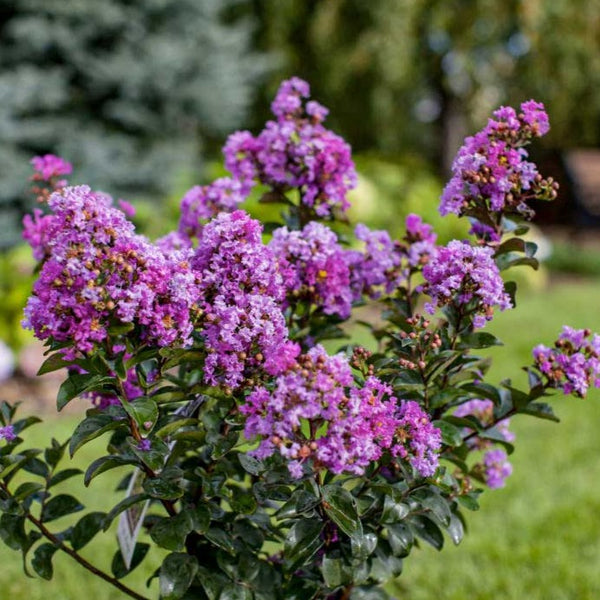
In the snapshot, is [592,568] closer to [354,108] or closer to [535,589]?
[535,589]

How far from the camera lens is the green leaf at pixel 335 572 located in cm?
114

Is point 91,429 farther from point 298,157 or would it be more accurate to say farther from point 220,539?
point 298,157

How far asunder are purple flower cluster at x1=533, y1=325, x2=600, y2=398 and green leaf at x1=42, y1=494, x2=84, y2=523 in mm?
770

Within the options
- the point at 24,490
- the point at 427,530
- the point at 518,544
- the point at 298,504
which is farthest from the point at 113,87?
the point at 298,504

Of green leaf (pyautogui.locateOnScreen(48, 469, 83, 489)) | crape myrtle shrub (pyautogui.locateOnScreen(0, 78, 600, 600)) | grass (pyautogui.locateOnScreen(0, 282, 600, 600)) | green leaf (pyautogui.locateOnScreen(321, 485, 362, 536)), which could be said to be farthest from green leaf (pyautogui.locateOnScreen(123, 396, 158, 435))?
grass (pyautogui.locateOnScreen(0, 282, 600, 600))

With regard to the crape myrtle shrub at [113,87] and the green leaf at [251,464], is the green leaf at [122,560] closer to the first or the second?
the green leaf at [251,464]

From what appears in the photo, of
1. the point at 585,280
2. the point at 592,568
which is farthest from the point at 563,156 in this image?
the point at 592,568

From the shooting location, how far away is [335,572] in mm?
1149

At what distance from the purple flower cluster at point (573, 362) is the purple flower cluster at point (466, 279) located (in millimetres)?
150

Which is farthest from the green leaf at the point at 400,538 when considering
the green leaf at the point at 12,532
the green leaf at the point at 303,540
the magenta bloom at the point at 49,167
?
the magenta bloom at the point at 49,167

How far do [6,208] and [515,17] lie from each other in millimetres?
5591

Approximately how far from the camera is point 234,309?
1014mm

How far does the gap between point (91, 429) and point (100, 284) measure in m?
0.20

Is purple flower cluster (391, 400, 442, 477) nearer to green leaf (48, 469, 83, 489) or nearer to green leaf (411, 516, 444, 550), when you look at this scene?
green leaf (411, 516, 444, 550)
